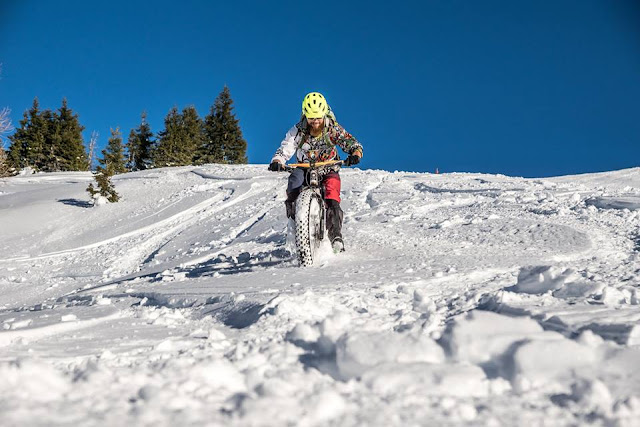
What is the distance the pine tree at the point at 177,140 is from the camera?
4438 cm

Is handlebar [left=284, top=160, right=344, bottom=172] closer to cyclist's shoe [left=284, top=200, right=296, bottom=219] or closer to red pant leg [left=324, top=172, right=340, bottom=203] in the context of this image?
red pant leg [left=324, top=172, right=340, bottom=203]

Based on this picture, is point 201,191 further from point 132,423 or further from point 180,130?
point 180,130

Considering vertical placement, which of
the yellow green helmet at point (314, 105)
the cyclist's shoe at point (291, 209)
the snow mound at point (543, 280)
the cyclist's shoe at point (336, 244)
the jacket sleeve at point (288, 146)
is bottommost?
the snow mound at point (543, 280)

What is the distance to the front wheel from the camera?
476 cm

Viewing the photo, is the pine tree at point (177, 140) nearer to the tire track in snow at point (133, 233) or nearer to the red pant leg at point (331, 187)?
the tire track in snow at point (133, 233)

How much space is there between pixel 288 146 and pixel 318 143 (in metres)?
0.36

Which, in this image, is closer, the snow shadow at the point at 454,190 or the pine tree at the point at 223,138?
the snow shadow at the point at 454,190

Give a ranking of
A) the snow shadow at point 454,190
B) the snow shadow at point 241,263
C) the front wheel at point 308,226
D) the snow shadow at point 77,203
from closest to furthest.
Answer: the front wheel at point 308,226 < the snow shadow at point 241,263 < the snow shadow at point 454,190 < the snow shadow at point 77,203

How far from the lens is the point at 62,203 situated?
14367 mm

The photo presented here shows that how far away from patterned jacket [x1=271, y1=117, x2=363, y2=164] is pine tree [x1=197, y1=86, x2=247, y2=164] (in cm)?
4241

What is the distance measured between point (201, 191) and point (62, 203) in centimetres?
411

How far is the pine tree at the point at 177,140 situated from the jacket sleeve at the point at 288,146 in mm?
40302

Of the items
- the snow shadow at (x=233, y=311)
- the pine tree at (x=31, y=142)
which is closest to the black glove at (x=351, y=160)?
the snow shadow at (x=233, y=311)

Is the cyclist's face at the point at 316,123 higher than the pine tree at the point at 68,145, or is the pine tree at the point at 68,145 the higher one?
the pine tree at the point at 68,145
